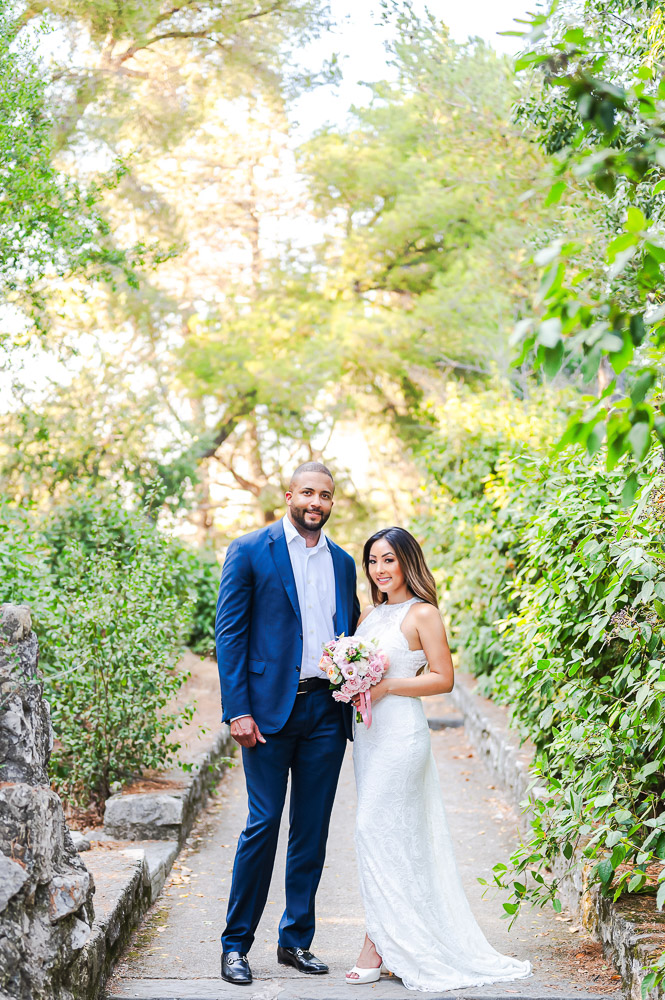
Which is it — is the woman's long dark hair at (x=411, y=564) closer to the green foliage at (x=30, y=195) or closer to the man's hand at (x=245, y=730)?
the man's hand at (x=245, y=730)

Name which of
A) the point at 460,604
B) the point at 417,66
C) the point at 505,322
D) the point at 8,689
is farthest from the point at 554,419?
the point at 8,689

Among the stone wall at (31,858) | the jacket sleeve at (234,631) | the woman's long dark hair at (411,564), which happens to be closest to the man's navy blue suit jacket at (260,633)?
the jacket sleeve at (234,631)

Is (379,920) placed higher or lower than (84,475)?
lower

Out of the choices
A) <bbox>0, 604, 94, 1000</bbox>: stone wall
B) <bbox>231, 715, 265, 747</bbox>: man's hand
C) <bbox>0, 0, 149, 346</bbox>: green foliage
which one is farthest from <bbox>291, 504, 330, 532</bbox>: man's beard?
<bbox>0, 0, 149, 346</bbox>: green foliage

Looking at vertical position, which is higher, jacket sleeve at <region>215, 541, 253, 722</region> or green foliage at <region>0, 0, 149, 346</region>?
green foliage at <region>0, 0, 149, 346</region>

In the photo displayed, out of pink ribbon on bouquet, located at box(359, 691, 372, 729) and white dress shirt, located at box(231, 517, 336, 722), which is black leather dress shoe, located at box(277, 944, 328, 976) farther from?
white dress shirt, located at box(231, 517, 336, 722)

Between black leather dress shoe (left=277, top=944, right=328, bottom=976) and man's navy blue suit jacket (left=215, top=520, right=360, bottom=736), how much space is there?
0.94 meters

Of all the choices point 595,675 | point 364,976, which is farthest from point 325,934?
point 595,675

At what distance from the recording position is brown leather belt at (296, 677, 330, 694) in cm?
415

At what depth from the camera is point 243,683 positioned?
406cm

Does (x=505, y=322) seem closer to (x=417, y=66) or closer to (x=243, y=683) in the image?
(x=417, y=66)

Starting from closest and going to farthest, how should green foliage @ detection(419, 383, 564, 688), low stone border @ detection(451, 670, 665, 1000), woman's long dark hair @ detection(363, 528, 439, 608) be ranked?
low stone border @ detection(451, 670, 665, 1000), woman's long dark hair @ detection(363, 528, 439, 608), green foliage @ detection(419, 383, 564, 688)

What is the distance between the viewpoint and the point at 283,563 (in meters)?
4.22

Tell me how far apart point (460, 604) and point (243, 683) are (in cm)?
596
